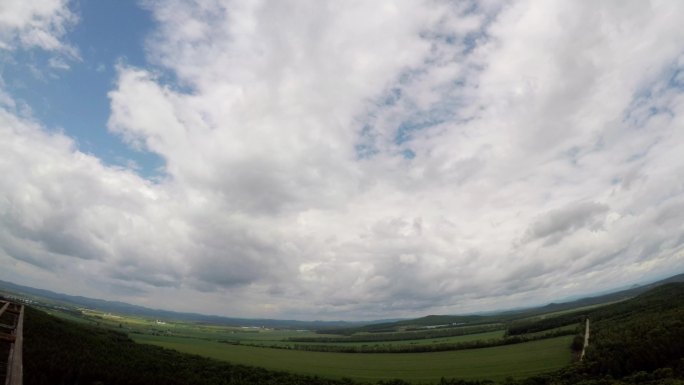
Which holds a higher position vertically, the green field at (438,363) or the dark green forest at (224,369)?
the dark green forest at (224,369)

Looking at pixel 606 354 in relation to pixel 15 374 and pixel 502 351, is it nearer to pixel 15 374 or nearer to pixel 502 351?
pixel 502 351

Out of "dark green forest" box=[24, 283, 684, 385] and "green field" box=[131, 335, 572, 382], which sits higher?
"dark green forest" box=[24, 283, 684, 385]

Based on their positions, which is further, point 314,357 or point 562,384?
point 314,357

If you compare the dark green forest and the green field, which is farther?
the green field

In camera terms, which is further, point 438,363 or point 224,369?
point 438,363

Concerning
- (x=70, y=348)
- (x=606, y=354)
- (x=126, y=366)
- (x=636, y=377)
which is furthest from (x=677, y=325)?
(x=70, y=348)

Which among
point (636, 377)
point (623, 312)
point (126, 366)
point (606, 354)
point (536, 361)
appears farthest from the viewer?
point (623, 312)

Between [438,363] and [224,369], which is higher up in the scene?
[224,369]

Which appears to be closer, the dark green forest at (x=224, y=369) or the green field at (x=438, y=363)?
the dark green forest at (x=224, y=369)
